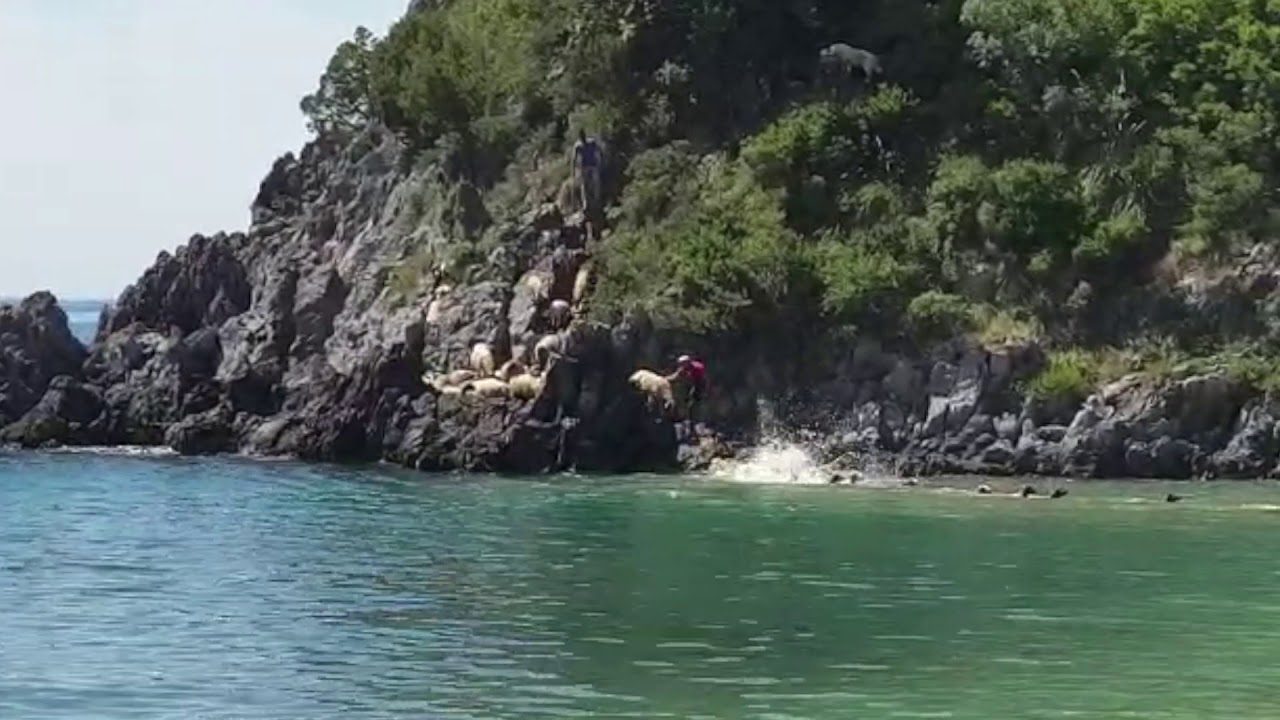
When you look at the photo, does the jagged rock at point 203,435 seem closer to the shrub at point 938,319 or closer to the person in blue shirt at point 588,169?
the person in blue shirt at point 588,169

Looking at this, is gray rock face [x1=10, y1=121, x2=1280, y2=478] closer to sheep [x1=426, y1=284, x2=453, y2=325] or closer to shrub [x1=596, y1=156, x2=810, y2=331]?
sheep [x1=426, y1=284, x2=453, y2=325]

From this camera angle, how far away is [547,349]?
56.4m

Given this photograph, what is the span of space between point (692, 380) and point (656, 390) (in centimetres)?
92

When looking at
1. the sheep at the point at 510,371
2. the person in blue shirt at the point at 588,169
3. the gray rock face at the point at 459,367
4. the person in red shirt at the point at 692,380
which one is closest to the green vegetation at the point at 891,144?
the person in blue shirt at the point at 588,169

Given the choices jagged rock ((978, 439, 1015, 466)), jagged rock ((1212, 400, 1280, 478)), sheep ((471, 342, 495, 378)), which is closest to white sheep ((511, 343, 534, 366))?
sheep ((471, 342, 495, 378))

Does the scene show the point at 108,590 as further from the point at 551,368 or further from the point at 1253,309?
the point at 1253,309

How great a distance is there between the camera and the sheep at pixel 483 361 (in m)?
58.2

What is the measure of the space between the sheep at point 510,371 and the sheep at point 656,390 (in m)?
3.44

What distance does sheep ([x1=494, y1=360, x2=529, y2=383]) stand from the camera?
57.5m

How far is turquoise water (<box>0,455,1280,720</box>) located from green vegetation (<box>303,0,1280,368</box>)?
9.66 metres

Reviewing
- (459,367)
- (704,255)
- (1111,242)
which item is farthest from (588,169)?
(1111,242)

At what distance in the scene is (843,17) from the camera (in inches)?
2677

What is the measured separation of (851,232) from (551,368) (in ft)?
32.3

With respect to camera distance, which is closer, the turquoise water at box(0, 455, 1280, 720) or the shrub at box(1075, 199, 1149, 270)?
the turquoise water at box(0, 455, 1280, 720)
